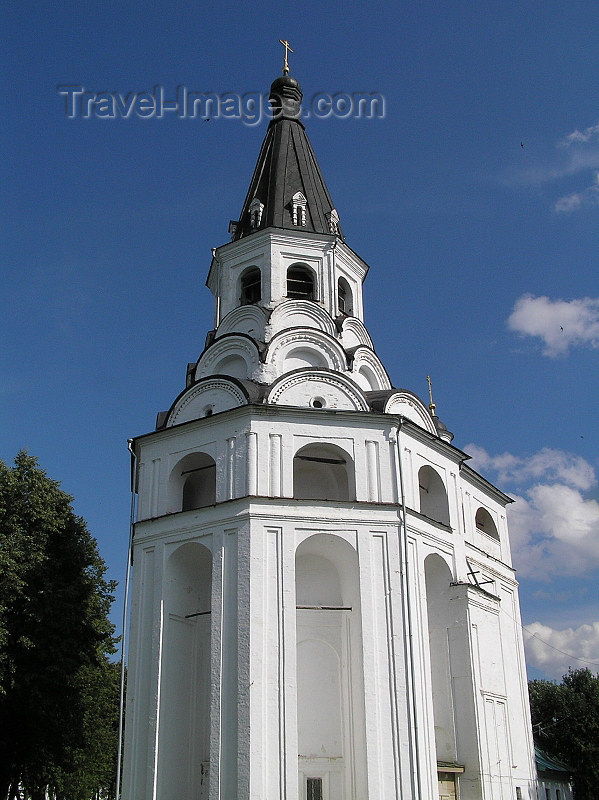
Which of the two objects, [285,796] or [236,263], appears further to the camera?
[236,263]

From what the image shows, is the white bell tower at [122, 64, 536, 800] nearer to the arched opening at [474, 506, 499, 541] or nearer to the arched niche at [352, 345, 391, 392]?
the arched niche at [352, 345, 391, 392]

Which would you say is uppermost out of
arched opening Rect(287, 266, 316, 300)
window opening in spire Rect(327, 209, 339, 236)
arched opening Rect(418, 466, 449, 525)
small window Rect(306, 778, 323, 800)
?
window opening in spire Rect(327, 209, 339, 236)

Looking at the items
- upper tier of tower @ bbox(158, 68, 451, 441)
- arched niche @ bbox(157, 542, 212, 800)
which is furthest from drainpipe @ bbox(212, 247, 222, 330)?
arched niche @ bbox(157, 542, 212, 800)

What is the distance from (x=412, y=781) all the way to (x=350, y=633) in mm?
3295

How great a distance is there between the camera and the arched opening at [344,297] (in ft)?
76.1

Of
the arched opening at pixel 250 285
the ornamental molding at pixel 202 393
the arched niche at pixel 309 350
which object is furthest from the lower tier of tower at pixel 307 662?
the arched opening at pixel 250 285

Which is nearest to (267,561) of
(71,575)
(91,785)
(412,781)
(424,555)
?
(424,555)

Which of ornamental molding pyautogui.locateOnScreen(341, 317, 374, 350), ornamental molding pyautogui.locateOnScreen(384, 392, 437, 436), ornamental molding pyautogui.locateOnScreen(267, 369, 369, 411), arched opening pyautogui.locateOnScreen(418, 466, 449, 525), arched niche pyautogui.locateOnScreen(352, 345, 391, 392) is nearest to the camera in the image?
ornamental molding pyautogui.locateOnScreen(267, 369, 369, 411)

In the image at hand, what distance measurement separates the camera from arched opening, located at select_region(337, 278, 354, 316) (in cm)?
2320

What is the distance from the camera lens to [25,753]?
2203 cm

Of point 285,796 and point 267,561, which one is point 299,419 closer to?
point 267,561

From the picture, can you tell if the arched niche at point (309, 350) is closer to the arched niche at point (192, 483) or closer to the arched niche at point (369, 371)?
the arched niche at point (369, 371)

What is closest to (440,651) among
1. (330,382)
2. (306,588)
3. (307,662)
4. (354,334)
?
(307,662)

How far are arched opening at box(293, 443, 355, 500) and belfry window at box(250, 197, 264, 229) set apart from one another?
720 cm
